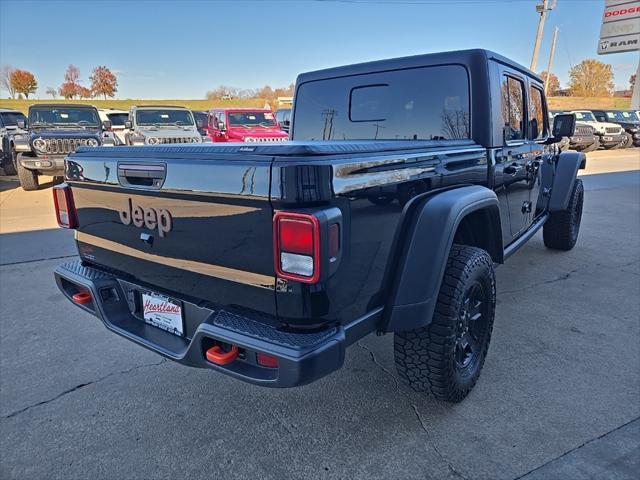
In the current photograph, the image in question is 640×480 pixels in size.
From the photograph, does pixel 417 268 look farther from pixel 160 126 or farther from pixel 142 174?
pixel 160 126

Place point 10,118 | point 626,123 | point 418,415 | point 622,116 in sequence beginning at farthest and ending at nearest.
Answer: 1. point 622,116
2. point 626,123
3. point 10,118
4. point 418,415

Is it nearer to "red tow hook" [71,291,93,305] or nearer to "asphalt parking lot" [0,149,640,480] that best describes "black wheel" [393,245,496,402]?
"asphalt parking lot" [0,149,640,480]

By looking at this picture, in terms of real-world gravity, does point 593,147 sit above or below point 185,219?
below

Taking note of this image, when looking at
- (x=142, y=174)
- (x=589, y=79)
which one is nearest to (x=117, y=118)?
(x=142, y=174)

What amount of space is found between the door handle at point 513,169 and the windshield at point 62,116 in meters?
10.5

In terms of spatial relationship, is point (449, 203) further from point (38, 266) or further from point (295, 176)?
point (38, 266)

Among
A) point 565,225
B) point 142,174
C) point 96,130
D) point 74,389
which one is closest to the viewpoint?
point 142,174

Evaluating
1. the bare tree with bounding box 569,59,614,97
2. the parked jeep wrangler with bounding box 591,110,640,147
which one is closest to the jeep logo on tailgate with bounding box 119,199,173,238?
the parked jeep wrangler with bounding box 591,110,640,147

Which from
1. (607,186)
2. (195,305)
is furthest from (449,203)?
(607,186)

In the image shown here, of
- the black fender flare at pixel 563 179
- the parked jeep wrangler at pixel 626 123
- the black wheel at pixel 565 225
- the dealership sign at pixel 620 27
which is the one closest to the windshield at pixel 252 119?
the black wheel at pixel 565 225

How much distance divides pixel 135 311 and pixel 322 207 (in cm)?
130

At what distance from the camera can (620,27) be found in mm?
28641

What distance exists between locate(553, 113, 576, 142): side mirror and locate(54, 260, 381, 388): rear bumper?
11.4 ft

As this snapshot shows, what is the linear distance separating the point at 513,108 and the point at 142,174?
9.11 ft
